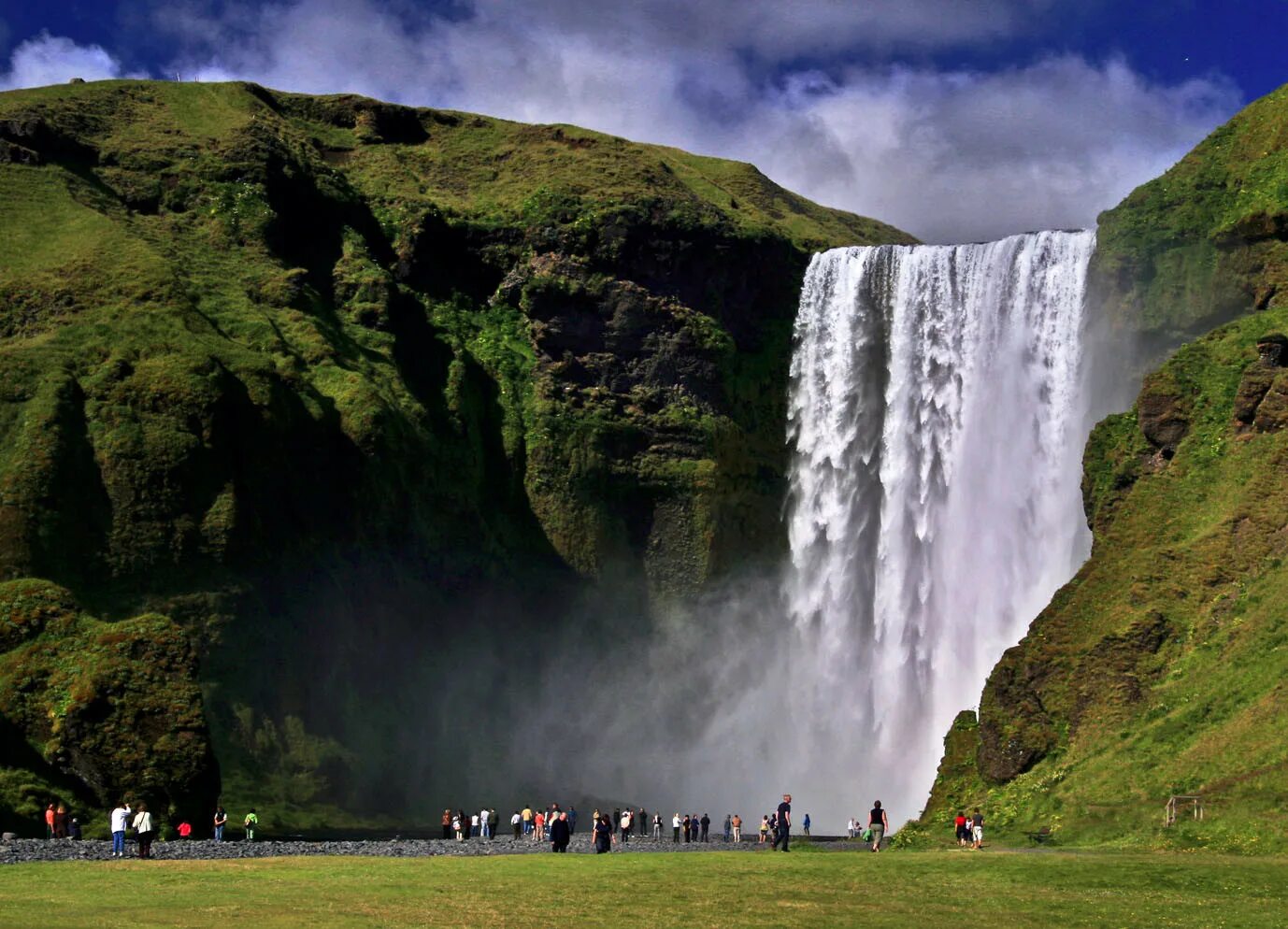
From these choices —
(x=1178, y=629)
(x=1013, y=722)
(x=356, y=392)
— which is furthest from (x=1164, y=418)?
(x=356, y=392)

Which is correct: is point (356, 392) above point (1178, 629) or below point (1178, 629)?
A: above

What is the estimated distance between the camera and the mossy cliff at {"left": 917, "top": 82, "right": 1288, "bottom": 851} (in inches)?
1932

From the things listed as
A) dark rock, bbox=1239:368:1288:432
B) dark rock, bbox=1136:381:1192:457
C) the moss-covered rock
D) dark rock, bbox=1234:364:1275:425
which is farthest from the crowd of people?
dark rock, bbox=1234:364:1275:425

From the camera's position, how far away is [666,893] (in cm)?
3584

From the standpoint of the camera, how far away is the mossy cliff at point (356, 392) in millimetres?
80062

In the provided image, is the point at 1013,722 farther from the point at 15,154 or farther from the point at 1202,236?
the point at 15,154

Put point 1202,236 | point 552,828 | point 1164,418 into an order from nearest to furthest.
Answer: point 552,828, point 1164,418, point 1202,236

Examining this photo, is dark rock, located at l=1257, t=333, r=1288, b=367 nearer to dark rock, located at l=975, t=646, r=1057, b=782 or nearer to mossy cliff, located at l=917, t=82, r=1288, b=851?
mossy cliff, located at l=917, t=82, r=1288, b=851

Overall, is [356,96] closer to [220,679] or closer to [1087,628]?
[220,679]

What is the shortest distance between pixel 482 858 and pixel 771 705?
2040 inches

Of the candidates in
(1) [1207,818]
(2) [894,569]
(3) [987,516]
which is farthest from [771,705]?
(1) [1207,818]

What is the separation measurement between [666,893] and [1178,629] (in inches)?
1121

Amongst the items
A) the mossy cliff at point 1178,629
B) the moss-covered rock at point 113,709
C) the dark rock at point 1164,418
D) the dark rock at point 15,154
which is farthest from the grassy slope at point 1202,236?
the dark rock at point 15,154

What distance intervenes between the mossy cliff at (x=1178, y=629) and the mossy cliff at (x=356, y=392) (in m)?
32.8
